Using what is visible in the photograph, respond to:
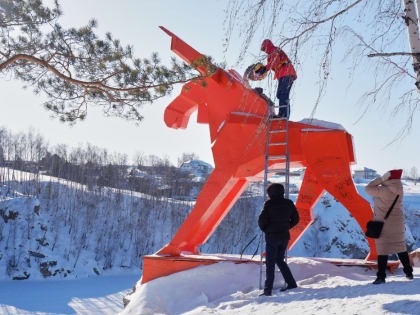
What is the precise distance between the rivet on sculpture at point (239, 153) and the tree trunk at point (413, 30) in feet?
6.61

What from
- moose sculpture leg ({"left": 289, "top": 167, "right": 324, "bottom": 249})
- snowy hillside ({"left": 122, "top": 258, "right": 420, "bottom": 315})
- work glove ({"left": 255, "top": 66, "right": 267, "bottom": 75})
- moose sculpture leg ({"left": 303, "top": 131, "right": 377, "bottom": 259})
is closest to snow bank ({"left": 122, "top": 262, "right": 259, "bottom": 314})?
snowy hillside ({"left": 122, "top": 258, "right": 420, "bottom": 315})

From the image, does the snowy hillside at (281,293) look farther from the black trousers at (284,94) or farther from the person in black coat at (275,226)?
the black trousers at (284,94)

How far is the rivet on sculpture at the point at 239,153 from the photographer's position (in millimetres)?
5070

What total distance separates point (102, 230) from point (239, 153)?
18296mm

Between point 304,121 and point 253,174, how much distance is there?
1094mm

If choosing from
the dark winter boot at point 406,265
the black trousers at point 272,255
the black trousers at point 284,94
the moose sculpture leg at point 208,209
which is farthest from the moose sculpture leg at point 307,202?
the dark winter boot at point 406,265

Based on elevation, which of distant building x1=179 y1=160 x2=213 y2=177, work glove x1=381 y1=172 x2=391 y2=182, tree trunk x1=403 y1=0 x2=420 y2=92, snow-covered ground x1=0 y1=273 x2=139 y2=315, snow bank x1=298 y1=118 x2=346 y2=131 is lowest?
snow-covered ground x1=0 y1=273 x2=139 y2=315

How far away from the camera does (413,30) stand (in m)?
3.01

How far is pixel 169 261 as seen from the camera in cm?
537

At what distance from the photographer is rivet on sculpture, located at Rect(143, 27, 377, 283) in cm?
507

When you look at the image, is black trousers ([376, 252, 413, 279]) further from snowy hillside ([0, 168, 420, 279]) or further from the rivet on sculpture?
snowy hillside ([0, 168, 420, 279])

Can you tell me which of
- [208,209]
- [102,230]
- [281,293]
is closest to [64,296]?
[102,230]

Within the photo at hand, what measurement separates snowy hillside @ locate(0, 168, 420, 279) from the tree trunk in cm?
1895

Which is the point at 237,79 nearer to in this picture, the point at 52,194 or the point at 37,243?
the point at 37,243
